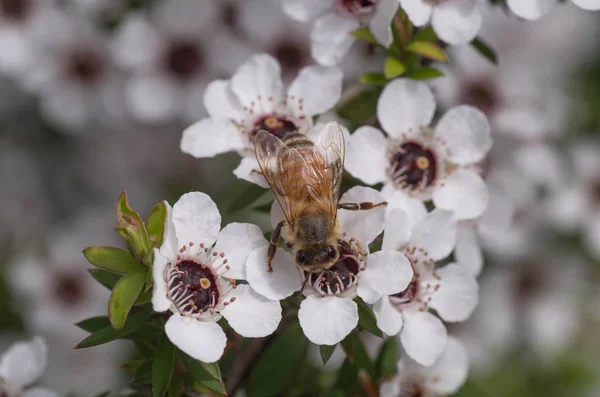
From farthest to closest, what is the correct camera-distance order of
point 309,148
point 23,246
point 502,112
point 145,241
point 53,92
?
point 23,246 < point 53,92 < point 502,112 < point 309,148 < point 145,241

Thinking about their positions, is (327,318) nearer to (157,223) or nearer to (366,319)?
(366,319)

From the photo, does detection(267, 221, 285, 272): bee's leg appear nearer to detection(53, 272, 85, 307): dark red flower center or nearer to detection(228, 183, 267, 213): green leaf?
detection(228, 183, 267, 213): green leaf

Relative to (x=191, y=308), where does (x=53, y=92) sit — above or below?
below

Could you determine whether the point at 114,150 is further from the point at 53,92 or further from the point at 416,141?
the point at 416,141

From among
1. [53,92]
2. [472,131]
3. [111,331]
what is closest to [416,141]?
[472,131]

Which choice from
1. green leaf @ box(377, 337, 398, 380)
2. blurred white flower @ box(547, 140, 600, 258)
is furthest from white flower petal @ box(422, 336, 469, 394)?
blurred white flower @ box(547, 140, 600, 258)

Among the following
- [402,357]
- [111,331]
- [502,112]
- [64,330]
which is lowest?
[64,330]

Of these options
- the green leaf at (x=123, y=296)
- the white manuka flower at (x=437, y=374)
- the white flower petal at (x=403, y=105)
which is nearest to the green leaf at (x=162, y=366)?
the green leaf at (x=123, y=296)

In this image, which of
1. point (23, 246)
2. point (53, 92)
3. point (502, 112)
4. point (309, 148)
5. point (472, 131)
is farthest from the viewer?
point (23, 246)
